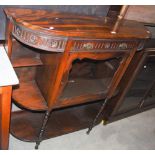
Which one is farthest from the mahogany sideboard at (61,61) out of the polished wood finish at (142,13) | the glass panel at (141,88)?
the glass panel at (141,88)

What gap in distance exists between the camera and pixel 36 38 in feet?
3.21

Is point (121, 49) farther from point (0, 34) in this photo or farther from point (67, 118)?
point (67, 118)

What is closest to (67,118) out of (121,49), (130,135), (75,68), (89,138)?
(89,138)

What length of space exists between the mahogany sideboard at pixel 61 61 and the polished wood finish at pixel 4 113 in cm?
17

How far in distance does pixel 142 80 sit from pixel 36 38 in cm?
106

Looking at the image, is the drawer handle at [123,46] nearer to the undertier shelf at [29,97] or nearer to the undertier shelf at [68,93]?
the undertier shelf at [68,93]

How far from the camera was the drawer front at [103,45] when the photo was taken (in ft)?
3.44

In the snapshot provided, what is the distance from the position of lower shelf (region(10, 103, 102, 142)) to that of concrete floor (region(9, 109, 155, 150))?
0.05 metres

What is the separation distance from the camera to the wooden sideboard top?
3.17 feet

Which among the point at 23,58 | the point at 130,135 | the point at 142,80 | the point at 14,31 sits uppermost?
the point at 14,31

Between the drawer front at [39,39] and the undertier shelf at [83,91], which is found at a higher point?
the drawer front at [39,39]

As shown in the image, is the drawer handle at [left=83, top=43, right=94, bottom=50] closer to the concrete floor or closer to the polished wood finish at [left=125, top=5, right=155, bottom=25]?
the polished wood finish at [left=125, top=5, right=155, bottom=25]
